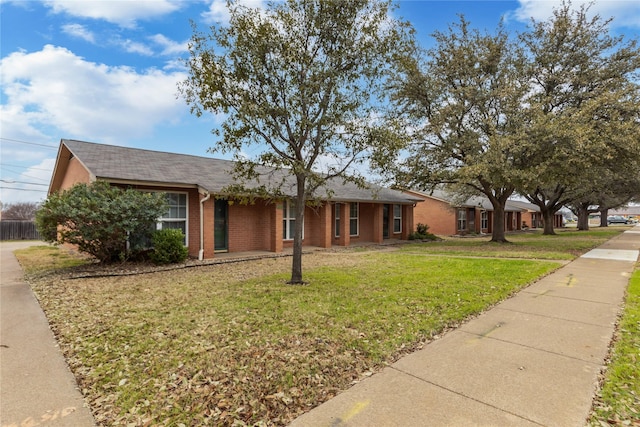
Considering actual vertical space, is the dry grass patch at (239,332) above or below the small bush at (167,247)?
below

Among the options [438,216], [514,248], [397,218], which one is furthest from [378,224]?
[438,216]

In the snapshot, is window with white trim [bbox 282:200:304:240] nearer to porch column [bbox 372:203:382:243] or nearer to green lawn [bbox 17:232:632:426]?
porch column [bbox 372:203:382:243]

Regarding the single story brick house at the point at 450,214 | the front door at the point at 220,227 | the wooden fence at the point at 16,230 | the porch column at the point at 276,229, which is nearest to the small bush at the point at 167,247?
the front door at the point at 220,227

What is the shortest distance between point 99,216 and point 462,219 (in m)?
28.0

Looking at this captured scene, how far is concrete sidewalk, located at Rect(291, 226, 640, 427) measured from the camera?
9.23ft

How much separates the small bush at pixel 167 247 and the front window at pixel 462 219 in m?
25.1

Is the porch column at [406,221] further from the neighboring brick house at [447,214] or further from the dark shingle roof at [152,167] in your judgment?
the dark shingle roof at [152,167]

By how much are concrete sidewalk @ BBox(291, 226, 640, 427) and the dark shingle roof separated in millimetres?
4886

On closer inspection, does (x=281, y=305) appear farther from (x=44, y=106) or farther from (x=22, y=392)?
(x=44, y=106)

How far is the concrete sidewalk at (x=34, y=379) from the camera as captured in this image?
2863 millimetres

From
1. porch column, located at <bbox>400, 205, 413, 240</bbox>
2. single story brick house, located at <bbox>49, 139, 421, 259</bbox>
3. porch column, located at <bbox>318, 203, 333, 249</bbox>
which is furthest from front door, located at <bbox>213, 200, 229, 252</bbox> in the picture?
porch column, located at <bbox>400, 205, 413, 240</bbox>

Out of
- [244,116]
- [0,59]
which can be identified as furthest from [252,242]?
[0,59]

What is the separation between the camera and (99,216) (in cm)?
886

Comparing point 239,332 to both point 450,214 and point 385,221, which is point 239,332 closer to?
point 385,221
